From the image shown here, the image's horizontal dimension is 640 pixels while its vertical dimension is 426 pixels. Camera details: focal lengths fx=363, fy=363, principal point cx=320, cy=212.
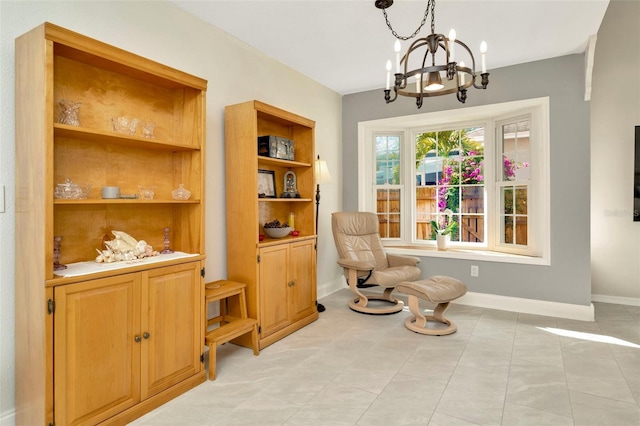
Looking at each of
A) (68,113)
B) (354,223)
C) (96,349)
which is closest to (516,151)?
(354,223)

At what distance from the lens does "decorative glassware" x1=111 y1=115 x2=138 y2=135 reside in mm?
2230

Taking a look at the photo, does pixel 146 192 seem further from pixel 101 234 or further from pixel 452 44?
pixel 452 44

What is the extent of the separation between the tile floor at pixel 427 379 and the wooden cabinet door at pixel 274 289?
185mm

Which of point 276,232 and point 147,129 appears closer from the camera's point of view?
point 147,129

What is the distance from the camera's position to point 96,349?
1.86m

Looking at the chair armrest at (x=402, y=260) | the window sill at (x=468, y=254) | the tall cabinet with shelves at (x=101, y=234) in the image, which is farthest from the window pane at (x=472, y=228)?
the tall cabinet with shelves at (x=101, y=234)

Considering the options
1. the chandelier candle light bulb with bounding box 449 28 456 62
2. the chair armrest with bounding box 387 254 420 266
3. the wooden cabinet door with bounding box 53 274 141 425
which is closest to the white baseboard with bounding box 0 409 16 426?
the wooden cabinet door with bounding box 53 274 141 425

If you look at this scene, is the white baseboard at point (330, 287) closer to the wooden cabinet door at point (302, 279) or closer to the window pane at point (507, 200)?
the wooden cabinet door at point (302, 279)

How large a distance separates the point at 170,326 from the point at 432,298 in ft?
7.12

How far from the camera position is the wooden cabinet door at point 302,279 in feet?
11.1

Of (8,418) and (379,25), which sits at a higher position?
(379,25)

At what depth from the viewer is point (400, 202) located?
16.8ft

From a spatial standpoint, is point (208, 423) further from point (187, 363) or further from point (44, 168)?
point (44, 168)

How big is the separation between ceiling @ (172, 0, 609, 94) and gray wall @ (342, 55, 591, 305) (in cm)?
19
